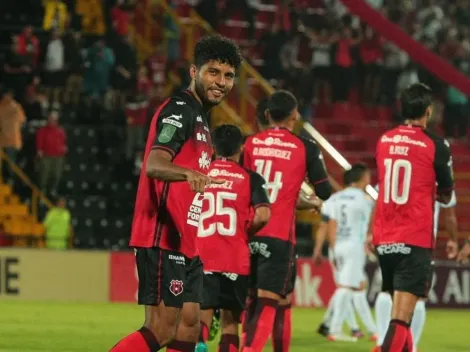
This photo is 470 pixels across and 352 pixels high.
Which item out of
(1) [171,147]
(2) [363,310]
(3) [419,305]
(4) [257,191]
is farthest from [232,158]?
(2) [363,310]

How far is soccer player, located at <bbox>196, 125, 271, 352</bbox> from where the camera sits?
31.8 feet

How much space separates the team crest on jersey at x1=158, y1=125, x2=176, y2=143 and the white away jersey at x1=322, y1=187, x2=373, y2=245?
861 centimetres

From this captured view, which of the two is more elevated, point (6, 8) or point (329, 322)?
point (6, 8)

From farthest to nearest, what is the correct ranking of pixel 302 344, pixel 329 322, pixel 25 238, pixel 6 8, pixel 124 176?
pixel 6 8 → pixel 124 176 → pixel 25 238 → pixel 329 322 → pixel 302 344

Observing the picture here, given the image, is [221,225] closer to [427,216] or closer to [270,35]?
[427,216]

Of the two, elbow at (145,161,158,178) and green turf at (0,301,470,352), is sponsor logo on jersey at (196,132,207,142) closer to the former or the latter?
elbow at (145,161,158,178)

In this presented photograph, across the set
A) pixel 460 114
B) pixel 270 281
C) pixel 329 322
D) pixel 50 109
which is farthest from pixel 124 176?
pixel 270 281

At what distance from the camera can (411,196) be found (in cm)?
953

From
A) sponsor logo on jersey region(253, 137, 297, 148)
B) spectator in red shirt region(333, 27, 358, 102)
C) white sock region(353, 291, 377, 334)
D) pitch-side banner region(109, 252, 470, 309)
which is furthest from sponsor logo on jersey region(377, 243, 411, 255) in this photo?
spectator in red shirt region(333, 27, 358, 102)

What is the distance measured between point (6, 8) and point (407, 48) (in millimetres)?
8022

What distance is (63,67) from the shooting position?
2483cm

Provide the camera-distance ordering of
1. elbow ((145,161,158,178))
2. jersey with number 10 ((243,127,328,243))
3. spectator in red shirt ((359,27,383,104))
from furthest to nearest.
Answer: spectator in red shirt ((359,27,383,104))
jersey with number 10 ((243,127,328,243))
elbow ((145,161,158,178))

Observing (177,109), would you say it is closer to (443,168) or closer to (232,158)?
(232,158)

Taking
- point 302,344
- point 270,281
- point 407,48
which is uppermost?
point 407,48
